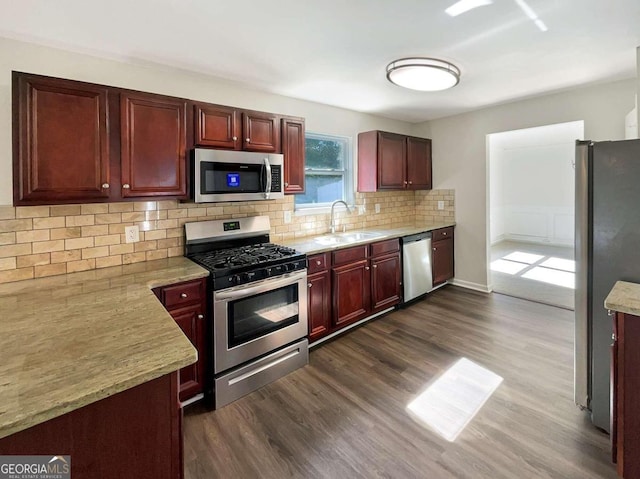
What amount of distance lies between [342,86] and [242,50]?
45.8 inches

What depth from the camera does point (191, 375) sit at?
220cm

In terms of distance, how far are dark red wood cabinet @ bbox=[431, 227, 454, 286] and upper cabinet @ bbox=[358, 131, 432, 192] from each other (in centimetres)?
75

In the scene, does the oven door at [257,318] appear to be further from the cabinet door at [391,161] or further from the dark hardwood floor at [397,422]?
the cabinet door at [391,161]

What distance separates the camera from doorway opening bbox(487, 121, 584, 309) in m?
6.32

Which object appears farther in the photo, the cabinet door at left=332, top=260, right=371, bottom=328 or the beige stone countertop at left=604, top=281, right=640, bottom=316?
the cabinet door at left=332, top=260, right=371, bottom=328

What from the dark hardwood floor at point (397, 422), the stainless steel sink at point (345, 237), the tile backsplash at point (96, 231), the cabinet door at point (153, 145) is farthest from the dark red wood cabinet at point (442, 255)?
the cabinet door at point (153, 145)

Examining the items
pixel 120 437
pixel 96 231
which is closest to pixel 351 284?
pixel 96 231

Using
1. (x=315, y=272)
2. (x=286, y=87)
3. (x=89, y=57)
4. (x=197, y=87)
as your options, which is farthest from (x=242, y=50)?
(x=315, y=272)

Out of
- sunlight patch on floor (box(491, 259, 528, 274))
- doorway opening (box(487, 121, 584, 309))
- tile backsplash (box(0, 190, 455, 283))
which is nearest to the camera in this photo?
tile backsplash (box(0, 190, 455, 283))

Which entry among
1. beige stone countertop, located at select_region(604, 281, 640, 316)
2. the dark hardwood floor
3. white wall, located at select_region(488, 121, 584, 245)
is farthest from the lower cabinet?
white wall, located at select_region(488, 121, 584, 245)

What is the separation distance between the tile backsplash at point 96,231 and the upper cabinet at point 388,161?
1.18 meters

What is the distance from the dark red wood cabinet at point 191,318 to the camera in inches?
82.4

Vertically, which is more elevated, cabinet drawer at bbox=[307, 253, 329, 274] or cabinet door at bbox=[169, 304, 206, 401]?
cabinet drawer at bbox=[307, 253, 329, 274]

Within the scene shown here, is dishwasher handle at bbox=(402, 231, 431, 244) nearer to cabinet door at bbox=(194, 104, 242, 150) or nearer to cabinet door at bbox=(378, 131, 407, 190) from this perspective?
cabinet door at bbox=(378, 131, 407, 190)
